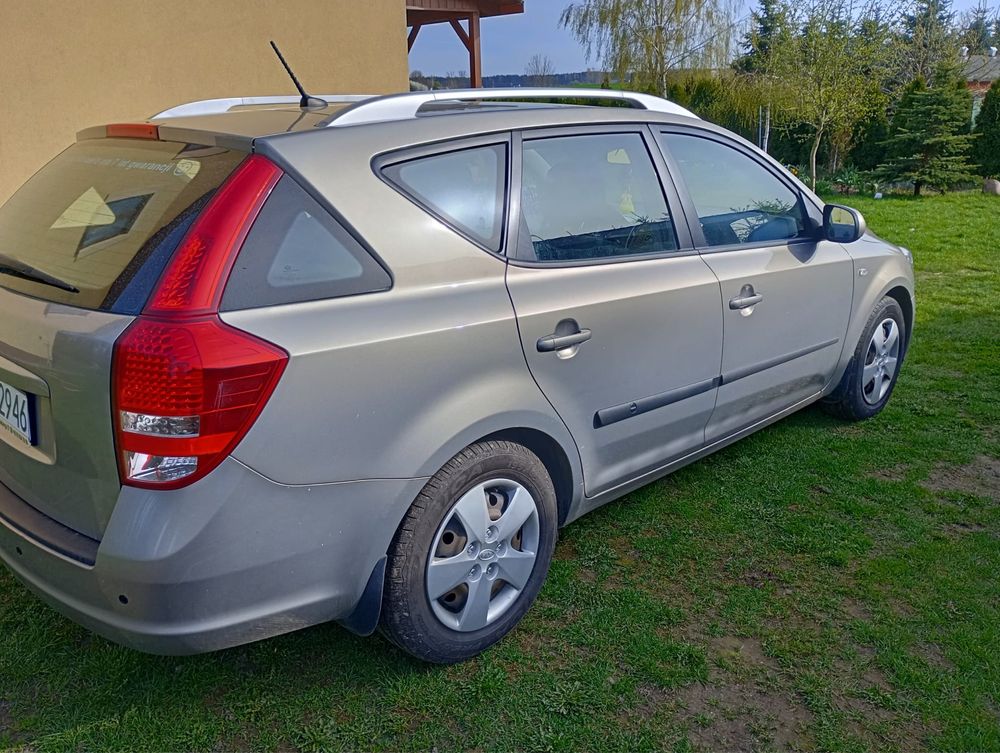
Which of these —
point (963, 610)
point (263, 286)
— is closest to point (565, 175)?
point (263, 286)

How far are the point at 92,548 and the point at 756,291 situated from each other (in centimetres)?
263

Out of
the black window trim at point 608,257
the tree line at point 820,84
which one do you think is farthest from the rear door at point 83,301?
the tree line at point 820,84

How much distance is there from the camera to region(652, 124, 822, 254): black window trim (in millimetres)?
3350

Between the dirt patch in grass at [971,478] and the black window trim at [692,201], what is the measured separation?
1234mm

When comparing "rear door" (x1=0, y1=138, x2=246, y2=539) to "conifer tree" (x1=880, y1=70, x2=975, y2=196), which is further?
"conifer tree" (x1=880, y1=70, x2=975, y2=196)

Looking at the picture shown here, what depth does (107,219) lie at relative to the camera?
233cm

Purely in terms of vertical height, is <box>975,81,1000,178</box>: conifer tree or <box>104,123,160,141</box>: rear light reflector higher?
<box>104,123,160,141</box>: rear light reflector

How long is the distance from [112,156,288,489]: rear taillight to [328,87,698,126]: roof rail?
713 mm

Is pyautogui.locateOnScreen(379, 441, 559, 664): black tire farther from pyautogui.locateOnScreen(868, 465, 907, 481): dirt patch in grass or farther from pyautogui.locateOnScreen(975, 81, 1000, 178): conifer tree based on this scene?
pyautogui.locateOnScreen(975, 81, 1000, 178): conifer tree

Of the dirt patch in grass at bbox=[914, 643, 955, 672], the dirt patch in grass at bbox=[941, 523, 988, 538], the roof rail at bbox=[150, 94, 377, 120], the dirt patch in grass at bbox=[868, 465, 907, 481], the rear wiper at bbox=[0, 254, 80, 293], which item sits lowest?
the dirt patch in grass at bbox=[868, 465, 907, 481]

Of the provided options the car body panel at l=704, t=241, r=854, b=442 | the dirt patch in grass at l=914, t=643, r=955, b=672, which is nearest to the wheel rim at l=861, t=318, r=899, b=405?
the car body panel at l=704, t=241, r=854, b=442

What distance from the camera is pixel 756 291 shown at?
3.52m

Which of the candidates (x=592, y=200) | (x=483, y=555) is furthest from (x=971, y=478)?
(x=483, y=555)

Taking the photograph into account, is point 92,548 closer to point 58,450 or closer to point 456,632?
point 58,450
